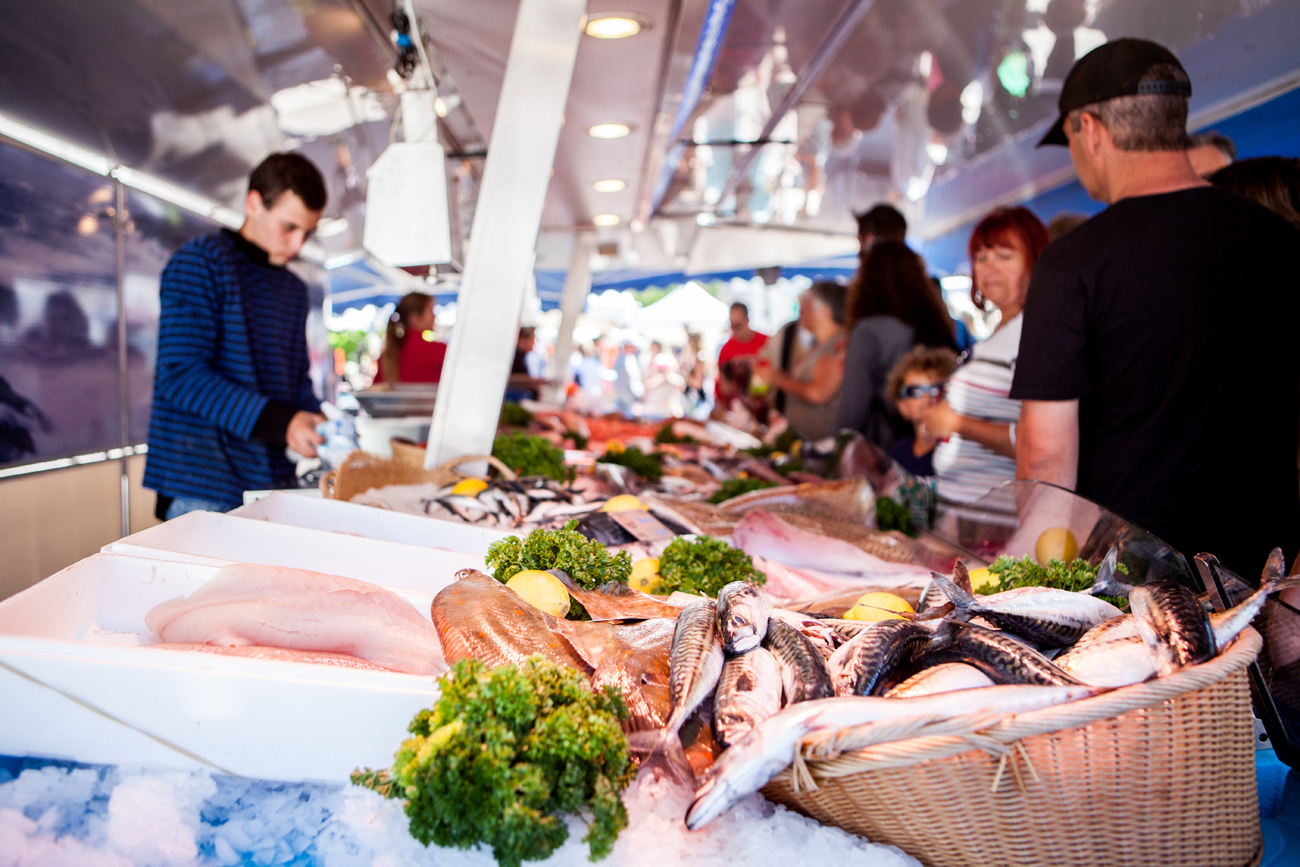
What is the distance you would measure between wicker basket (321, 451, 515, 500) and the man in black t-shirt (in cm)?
170

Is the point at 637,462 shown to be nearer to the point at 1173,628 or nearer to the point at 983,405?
the point at 983,405

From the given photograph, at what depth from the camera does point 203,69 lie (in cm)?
476

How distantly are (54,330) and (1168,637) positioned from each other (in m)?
4.50

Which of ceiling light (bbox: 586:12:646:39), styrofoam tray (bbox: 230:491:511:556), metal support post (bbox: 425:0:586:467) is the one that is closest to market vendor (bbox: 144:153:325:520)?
metal support post (bbox: 425:0:586:467)

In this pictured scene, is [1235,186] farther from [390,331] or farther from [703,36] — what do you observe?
[390,331]

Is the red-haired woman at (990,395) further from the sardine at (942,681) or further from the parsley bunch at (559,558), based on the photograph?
the sardine at (942,681)

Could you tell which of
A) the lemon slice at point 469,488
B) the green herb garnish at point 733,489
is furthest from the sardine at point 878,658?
the green herb garnish at point 733,489

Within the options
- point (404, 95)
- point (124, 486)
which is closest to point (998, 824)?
point (404, 95)

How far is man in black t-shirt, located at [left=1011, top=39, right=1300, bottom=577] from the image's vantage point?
210 centimetres

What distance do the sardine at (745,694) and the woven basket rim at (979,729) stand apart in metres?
0.08

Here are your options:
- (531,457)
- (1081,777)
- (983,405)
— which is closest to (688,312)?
(531,457)

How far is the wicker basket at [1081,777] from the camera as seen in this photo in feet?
2.96

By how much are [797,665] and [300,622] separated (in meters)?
0.79

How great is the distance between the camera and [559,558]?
5.32ft
